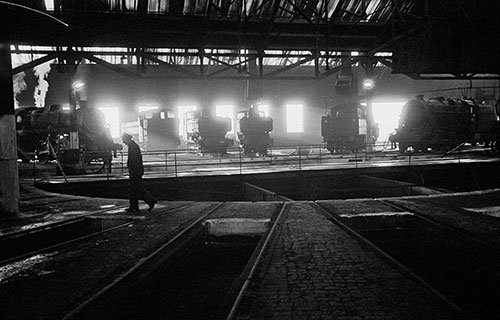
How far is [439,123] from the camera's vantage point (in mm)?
22656

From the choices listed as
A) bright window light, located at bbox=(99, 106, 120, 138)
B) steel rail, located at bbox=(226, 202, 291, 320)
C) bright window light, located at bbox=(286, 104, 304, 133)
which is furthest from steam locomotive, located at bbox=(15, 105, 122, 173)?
bright window light, located at bbox=(286, 104, 304, 133)

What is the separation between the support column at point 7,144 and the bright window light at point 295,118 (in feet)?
93.1

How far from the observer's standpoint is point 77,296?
409cm

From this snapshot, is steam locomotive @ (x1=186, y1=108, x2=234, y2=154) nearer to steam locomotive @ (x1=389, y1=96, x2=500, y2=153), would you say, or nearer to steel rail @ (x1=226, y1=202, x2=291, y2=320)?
steam locomotive @ (x1=389, y1=96, x2=500, y2=153)

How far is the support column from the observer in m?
7.51

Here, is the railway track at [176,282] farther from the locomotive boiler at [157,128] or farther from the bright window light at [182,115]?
the bright window light at [182,115]

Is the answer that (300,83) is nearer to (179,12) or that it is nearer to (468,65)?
(179,12)

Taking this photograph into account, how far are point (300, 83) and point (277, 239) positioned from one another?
30001mm

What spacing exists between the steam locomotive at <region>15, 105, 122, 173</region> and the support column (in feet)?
32.5

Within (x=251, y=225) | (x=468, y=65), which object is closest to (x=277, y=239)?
(x=251, y=225)

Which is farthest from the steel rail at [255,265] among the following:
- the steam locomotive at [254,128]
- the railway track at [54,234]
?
the steam locomotive at [254,128]

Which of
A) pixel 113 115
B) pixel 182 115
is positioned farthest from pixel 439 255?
pixel 113 115

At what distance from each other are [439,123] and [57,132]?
21.3 meters

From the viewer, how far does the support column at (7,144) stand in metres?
7.51
